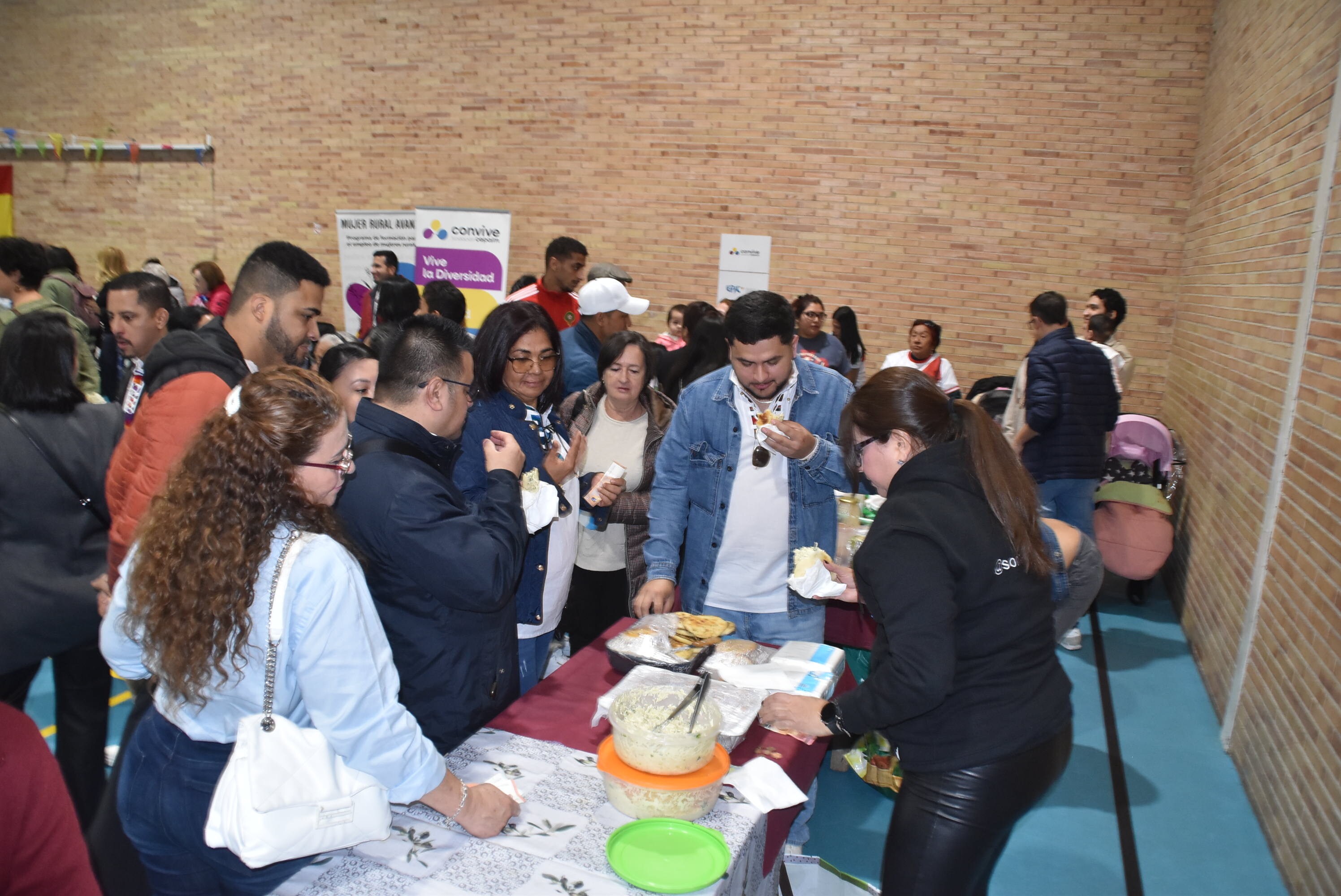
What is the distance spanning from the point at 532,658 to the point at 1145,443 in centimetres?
539

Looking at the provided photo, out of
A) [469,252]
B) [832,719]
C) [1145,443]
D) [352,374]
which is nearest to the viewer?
[832,719]

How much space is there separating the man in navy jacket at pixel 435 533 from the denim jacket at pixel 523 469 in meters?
0.45

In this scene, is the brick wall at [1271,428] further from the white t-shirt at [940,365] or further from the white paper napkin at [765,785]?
the white paper napkin at [765,785]

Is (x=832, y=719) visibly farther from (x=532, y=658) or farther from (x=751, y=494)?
(x=532, y=658)

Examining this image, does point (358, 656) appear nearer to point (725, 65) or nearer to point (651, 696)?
point (651, 696)

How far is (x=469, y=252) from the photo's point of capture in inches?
377

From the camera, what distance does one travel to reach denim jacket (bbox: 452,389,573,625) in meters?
2.65

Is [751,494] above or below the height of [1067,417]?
below

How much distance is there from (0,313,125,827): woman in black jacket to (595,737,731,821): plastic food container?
195 cm

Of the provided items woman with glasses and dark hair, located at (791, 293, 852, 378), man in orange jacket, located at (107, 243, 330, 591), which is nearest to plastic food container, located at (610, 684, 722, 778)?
man in orange jacket, located at (107, 243, 330, 591)

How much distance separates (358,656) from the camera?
1.48 metres

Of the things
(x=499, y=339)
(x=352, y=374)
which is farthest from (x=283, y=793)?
(x=352, y=374)

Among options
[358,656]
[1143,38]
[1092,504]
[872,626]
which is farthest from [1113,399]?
[358,656]

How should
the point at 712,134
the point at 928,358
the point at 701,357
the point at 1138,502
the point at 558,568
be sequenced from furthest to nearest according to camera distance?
the point at 712,134 < the point at 928,358 < the point at 1138,502 < the point at 701,357 < the point at 558,568
